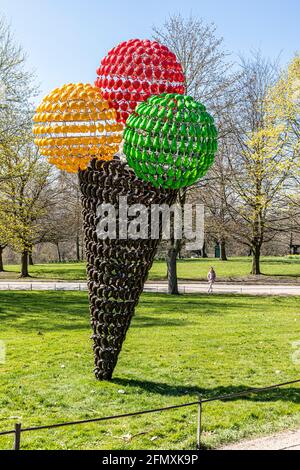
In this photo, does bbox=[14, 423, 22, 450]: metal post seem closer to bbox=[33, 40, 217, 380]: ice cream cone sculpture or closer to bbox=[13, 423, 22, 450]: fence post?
bbox=[13, 423, 22, 450]: fence post

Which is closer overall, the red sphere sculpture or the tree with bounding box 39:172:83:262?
the red sphere sculpture

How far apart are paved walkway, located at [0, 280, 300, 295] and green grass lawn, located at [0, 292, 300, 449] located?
24.2 ft

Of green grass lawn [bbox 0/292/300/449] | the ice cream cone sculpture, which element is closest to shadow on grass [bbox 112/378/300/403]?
green grass lawn [bbox 0/292/300/449]

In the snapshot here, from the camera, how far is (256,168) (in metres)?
24.8

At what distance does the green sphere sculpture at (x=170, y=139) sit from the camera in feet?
23.3

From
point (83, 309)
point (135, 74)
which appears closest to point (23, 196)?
point (83, 309)

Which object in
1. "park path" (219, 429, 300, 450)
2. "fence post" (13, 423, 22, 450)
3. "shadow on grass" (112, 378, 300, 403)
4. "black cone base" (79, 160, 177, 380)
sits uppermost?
"black cone base" (79, 160, 177, 380)

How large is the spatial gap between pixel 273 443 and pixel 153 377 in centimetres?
305

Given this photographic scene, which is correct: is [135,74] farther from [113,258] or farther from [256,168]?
[256,168]

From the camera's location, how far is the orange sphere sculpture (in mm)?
7891

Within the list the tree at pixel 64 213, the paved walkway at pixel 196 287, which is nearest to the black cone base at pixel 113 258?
the paved walkway at pixel 196 287

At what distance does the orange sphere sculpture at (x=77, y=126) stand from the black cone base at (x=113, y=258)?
31 cm
